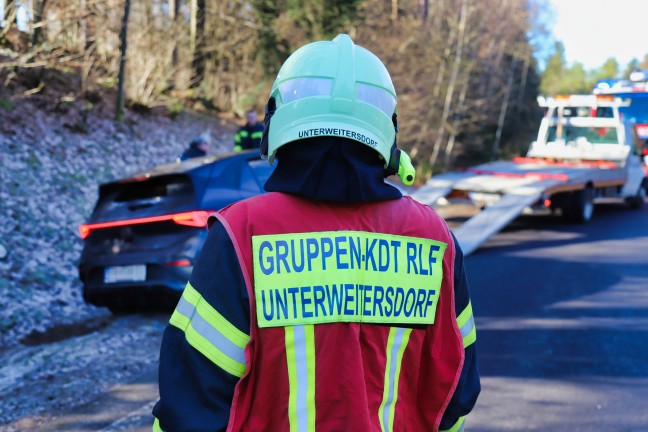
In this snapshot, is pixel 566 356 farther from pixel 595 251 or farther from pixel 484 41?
pixel 484 41

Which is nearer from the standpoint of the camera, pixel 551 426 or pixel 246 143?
pixel 551 426

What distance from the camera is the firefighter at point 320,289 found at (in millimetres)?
1538

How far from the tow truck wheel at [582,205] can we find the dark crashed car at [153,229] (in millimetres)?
8546

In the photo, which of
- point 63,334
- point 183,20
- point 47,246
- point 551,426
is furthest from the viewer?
point 183,20

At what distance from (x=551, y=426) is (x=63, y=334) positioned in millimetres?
4395

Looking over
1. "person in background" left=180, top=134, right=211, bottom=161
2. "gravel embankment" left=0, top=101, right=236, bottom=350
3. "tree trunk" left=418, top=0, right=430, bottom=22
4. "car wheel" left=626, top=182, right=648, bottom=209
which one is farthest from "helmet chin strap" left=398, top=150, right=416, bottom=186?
"tree trunk" left=418, top=0, right=430, bottom=22

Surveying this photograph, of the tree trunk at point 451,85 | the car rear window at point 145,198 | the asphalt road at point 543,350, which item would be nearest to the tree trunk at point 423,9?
the tree trunk at point 451,85

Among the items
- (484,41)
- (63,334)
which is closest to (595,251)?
(63,334)

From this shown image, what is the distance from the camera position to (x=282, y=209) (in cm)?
160

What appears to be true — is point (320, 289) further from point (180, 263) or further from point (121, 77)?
point (121, 77)

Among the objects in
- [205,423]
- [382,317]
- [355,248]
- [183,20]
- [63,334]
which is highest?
[183,20]

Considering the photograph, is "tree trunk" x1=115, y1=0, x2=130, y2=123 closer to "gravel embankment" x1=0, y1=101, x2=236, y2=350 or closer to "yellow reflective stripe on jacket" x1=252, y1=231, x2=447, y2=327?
"gravel embankment" x1=0, y1=101, x2=236, y2=350

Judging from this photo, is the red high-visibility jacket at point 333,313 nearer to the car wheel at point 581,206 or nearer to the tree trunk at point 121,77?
the car wheel at point 581,206

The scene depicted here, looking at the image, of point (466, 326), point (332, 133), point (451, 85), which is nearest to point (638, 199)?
point (451, 85)
